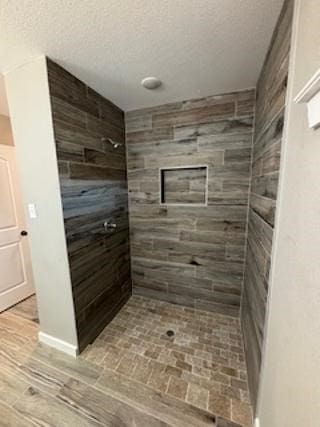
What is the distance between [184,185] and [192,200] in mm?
204

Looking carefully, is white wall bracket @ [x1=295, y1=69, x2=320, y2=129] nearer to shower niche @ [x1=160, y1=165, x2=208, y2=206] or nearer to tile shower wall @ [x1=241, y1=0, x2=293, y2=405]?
tile shower wall @ [x1=241, y1=0, x2=293, y2=405]

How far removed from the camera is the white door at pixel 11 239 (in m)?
2.22

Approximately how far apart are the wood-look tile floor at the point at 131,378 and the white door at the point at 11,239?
0.41 meters

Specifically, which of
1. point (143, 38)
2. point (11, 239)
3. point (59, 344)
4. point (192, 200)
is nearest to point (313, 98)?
point (143, 38)

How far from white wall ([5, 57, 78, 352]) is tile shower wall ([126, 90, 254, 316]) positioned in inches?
41.1

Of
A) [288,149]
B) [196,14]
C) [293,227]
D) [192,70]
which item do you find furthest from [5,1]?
[293,227]

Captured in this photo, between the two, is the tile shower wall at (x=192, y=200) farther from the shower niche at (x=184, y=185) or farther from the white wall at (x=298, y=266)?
the white wall at (x=298, y=266)

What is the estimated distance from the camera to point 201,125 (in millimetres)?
1944

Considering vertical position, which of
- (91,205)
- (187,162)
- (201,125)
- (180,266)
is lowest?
(180,266)

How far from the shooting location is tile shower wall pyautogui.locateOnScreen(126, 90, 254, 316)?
1.88 meters

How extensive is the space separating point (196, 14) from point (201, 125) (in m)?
0.99

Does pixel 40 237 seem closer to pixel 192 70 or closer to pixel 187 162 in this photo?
pixel 187 162

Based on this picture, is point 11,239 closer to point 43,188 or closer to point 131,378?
point 43,188

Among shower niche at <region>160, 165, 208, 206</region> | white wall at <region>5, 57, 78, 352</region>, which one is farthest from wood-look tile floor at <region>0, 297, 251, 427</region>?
shower niche at <region>160, 165, 208, 206</region>
